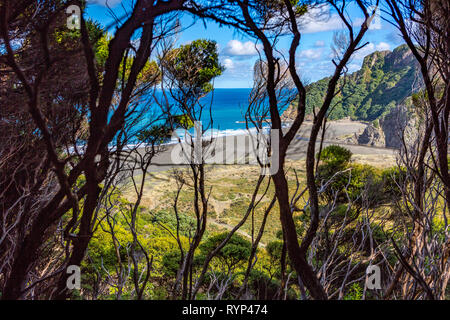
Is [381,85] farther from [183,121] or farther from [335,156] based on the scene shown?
[183,121]

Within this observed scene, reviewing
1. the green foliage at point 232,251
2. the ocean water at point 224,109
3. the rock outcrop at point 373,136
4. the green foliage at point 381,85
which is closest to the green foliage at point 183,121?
the ocean water at point 224,109

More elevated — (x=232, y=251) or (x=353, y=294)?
(x=232, y=251)

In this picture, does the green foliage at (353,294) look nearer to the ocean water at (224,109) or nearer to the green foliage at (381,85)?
the ocean water at (224,109)

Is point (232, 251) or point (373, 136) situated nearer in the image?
point (232, 251)

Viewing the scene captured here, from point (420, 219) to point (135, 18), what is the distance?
1.21 m

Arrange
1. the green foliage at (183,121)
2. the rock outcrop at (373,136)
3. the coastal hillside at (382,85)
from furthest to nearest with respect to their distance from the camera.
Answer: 1. the rock outcrop at (373,136)
2. the coastal hillside at (382,85)
3. the green foliage at (183,121)

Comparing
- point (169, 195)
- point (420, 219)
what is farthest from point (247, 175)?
point (420, 219)

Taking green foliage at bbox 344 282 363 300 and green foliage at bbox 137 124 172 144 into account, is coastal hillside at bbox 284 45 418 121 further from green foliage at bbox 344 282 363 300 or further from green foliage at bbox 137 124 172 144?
green foliage at bbox 137 124 172 144

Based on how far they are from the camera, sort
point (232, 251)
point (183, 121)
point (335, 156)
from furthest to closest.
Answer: point (335, 156), point (232, 251), point (183, 121)

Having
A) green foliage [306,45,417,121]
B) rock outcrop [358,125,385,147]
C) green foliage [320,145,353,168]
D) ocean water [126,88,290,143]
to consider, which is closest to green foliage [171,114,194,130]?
ocean water [126,88,290,143]

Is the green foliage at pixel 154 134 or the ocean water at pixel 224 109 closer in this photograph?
the green foliage at pixel 154 134

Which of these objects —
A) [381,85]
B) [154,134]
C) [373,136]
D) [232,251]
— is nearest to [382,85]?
[381,85]

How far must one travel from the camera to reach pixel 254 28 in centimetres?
82

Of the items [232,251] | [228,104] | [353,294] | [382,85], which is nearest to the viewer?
[353,294]
